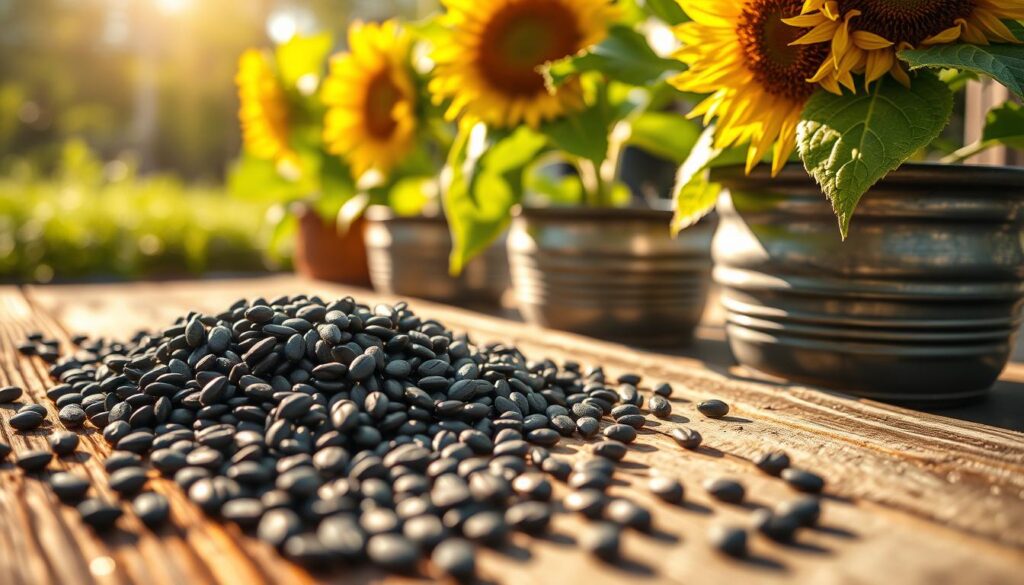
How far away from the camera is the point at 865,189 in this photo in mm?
1004

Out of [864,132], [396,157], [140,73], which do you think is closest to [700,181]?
[864,132]

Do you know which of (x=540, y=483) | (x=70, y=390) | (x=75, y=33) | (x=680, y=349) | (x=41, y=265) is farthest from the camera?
(x=75, y=33)

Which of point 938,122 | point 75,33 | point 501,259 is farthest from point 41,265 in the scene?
point 75,33

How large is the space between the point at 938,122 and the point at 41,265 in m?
3.70

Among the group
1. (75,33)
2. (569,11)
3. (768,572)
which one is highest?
(75,33)

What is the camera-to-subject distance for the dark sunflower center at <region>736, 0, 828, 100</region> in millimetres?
1106

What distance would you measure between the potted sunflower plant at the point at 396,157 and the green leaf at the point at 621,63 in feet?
2.10

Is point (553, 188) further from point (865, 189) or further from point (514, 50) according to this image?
point (865, 189)

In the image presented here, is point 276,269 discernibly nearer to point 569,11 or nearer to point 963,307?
point 569,11

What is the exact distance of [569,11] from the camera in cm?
161

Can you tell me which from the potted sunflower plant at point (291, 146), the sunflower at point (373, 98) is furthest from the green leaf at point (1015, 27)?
the potted sunflower plant at point (291, 146)

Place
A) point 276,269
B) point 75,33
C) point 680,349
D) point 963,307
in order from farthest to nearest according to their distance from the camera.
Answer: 1. point 75,33
2. point 276,269
3. point 680,349
4. point 963,307

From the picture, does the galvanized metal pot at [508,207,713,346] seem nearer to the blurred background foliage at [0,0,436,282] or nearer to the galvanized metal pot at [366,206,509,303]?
the galvanized metal pot at [366,206,509,303]

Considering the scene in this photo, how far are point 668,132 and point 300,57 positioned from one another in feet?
4.86
